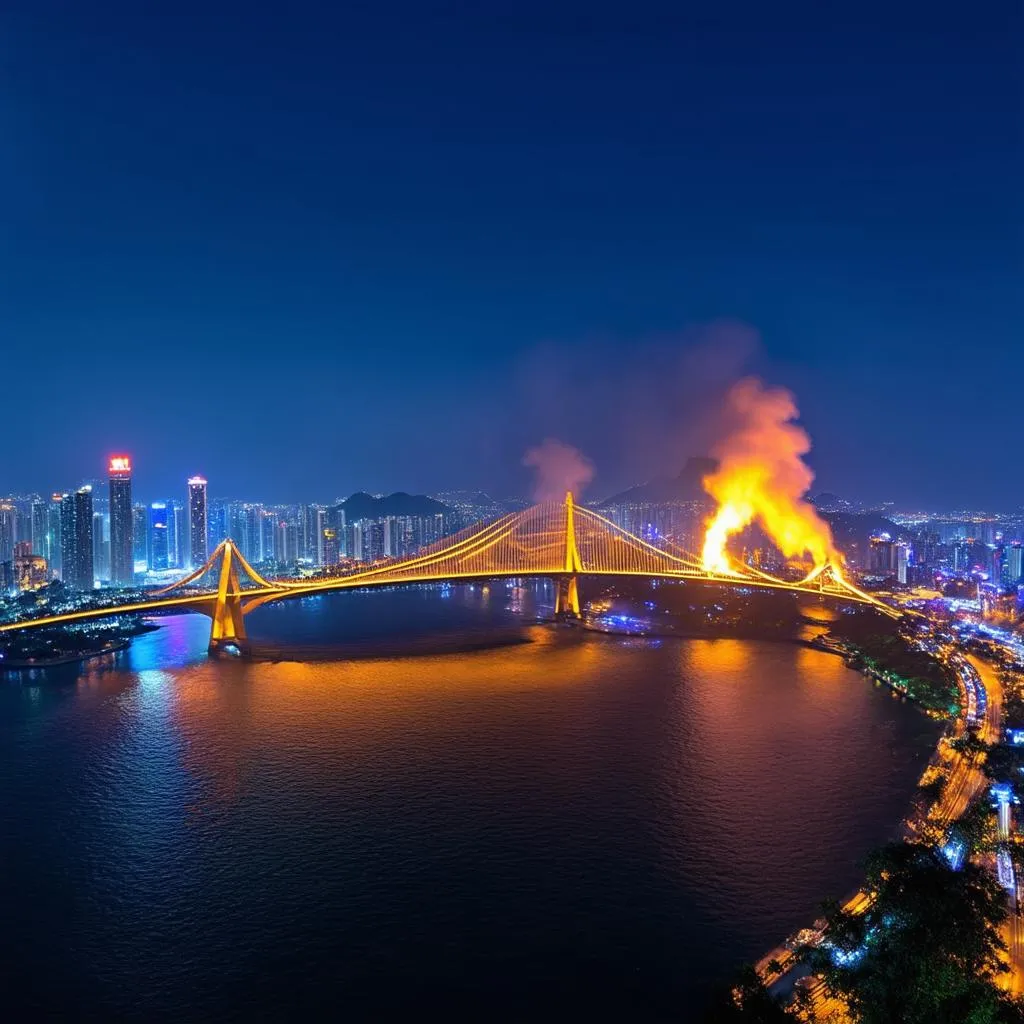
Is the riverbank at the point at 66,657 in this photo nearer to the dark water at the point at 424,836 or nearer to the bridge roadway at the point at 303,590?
the bridge roadway at the point at 303,590

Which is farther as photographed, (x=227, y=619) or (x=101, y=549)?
(x=101, y=549)

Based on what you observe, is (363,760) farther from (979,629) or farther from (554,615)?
(979,629)

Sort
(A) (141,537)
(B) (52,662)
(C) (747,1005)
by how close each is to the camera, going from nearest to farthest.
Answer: (C) (747,1005)
(B) (52,662)
(A) (141,537)

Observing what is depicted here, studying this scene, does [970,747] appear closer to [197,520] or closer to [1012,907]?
[1012,907]

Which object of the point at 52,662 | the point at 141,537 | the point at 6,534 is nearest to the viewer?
the point at 52,662

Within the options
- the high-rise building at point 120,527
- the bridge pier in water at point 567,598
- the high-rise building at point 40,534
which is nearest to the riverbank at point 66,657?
the bridge pier in water at point 567,598

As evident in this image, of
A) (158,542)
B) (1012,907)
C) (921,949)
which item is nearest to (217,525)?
(158,542)

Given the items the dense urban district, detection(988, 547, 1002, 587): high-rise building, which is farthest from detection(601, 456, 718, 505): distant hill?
detection(988, 547, 1002, 587): high-rise building
